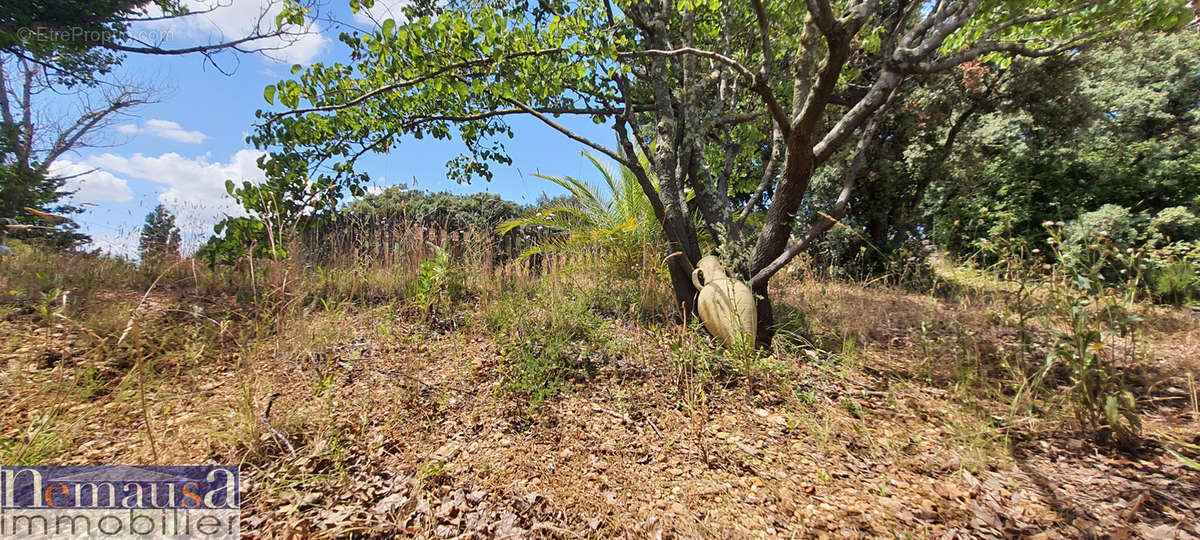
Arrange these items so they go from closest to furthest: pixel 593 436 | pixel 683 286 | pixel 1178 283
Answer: pixel 593 436 < pixel 683 286 < pixel 1178 283

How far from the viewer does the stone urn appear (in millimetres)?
2520

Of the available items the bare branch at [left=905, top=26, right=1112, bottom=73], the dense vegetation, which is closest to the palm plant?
the dense vegetation

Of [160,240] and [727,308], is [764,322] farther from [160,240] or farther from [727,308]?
[160,240]

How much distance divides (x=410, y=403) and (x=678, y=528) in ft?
4.83

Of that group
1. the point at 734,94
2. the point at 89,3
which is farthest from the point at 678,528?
the point at 89,3

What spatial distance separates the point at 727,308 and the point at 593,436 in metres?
1.26

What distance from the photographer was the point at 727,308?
8.55 ft

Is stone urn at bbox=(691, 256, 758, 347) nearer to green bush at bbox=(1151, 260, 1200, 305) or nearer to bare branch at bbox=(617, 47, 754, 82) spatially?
bare branch at bbox=(617, 47, 754, 82)

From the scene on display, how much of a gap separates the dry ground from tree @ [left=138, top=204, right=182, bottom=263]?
1.73 feet

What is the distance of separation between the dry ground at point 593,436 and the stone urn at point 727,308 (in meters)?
0.18

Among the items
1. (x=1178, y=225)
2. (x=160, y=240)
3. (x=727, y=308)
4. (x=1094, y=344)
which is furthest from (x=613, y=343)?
(x=1178, y=225)

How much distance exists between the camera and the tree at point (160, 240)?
2941 mm

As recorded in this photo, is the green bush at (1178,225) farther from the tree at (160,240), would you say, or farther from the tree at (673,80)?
the tree at (160,240)

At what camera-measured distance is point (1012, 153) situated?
22.2 ft
